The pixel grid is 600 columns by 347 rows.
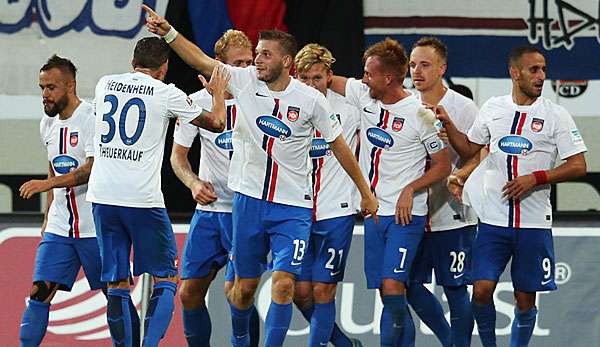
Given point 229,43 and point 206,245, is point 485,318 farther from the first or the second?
point 229,43

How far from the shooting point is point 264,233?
10.1 meters

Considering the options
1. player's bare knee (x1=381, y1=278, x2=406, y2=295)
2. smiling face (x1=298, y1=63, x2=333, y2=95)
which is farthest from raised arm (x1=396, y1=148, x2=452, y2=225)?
smiling face (x1=298, y1=63, x2=333, y2=95)

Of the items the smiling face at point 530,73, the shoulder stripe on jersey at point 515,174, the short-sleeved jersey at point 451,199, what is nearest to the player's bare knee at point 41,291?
the short-sleeved jersey at point 451,199

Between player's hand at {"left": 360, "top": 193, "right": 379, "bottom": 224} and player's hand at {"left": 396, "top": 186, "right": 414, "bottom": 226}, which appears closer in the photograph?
player's hand at {"left": 360, "top": 193, "right": 379, "bottom": 224}

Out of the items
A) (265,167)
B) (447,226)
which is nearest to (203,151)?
(265,167)

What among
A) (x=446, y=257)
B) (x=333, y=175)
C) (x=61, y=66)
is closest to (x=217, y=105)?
(x=333, y=175)

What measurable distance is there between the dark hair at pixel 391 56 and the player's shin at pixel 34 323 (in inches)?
104

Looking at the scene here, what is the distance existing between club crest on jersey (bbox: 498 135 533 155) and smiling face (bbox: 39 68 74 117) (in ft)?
9.30

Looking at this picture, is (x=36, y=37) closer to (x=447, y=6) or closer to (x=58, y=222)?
(x=58, y=222)

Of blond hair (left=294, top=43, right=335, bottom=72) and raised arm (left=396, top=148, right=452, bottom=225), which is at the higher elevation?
blond hair (left=294, top=43, right=335, bottom=72)

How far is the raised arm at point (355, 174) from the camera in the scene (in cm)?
993

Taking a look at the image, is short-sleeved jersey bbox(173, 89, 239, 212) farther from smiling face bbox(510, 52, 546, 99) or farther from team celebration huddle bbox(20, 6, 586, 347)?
smiling face bbox(510, 52, 546, 99)

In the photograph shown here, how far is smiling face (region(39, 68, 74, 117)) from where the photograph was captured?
10695 millimetres

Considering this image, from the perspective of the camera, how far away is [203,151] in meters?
10.9
